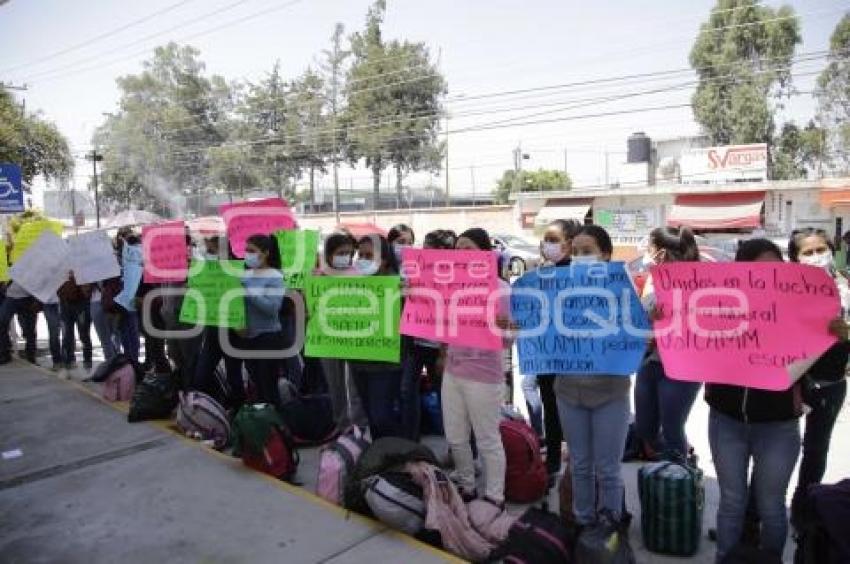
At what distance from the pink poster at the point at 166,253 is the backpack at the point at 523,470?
3.77 metres

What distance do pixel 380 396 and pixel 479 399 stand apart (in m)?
0.96

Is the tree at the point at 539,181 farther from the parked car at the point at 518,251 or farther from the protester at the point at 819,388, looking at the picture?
the protester at the point at 819,388

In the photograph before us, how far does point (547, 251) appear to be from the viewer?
403 centimetres

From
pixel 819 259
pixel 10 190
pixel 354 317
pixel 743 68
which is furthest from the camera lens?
pixel 743 68

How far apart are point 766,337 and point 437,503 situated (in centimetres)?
183

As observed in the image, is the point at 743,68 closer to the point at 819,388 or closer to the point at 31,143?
the point at 31,143

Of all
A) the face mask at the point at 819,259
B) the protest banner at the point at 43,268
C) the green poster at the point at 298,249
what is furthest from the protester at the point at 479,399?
the protest banner at the point at 43,268

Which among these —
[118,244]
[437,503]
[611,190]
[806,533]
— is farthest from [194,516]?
[611,190]

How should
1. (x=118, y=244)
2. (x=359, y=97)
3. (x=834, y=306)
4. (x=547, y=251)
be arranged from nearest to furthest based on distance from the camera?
(x=834, y=306) < (x=547, y=251) < (x=118, y=244) < (x=359, y=97)

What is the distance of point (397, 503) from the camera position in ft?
11.5

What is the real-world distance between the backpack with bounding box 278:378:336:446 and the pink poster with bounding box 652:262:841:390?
300 centimetres

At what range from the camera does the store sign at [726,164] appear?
30.9 m

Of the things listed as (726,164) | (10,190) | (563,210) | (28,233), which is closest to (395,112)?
A: (563,210)

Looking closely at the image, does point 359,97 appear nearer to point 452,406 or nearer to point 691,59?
point 691,59
